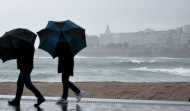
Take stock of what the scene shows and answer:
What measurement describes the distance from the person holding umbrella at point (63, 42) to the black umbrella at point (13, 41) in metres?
0.31

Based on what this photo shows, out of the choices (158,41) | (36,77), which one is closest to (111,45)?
(158,41)

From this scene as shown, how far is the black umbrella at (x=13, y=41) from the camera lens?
6496mm

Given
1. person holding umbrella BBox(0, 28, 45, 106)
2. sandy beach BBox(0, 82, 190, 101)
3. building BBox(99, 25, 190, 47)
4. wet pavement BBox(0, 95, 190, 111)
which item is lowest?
building BBox(99, 25, 190, 47)

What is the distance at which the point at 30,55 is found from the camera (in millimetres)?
6555

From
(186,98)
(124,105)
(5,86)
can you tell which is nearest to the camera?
(124,105)

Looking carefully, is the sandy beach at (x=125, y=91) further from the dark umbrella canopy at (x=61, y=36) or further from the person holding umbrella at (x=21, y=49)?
the person holding umbrella at (x=21, y=49)

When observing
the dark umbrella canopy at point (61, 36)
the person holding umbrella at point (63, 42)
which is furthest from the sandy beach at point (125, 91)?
the dark umbrella canopy at point (61, 36)

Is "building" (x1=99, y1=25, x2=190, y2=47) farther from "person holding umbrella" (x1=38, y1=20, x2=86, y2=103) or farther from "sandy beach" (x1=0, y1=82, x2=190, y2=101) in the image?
"person holding umbrella" (x1=38, y1=20, x2=86, y2=103)

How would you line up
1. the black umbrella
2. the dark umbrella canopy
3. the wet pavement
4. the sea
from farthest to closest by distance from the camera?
1. the sea
2. the dark umbrella canopy
3. the black umbrella
4. the wet pavement

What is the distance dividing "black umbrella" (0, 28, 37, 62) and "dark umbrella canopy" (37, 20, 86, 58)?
10.7 inches

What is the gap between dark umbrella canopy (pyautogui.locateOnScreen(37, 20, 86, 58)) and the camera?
6754 mm

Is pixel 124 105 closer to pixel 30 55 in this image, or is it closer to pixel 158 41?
pixel 30 55

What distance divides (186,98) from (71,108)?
4.15 meters

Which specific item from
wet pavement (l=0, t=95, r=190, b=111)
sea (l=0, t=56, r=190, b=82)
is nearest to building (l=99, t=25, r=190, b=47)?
sea (l=0, t=56, r=190, b=82)
